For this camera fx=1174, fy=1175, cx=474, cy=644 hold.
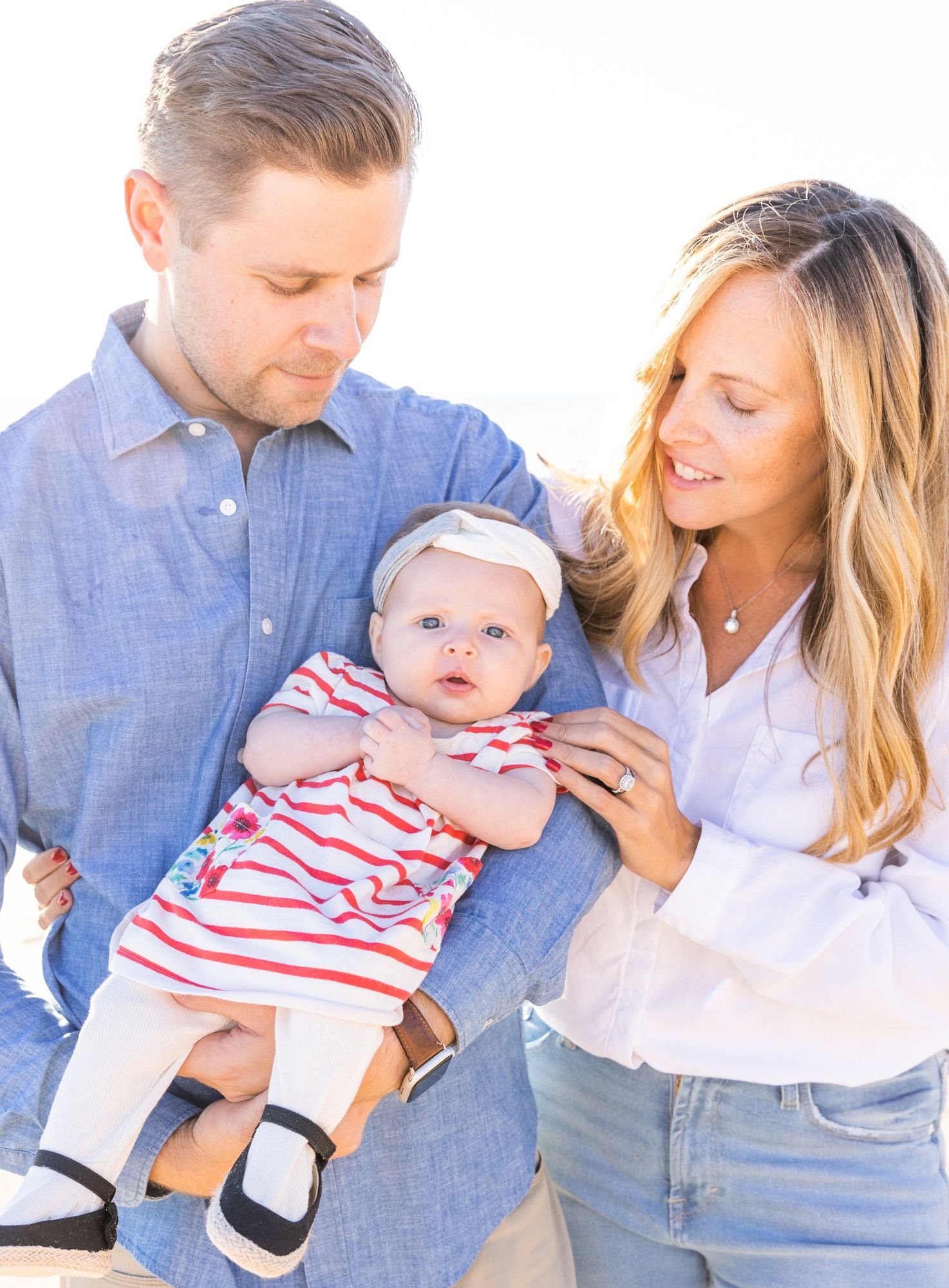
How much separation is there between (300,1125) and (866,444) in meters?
1.74

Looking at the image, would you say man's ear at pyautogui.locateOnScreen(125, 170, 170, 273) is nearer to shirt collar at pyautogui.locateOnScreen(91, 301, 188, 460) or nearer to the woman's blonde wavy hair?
shirt collar at pyautogui.locateOnScreen(91, 301, 188, 460)

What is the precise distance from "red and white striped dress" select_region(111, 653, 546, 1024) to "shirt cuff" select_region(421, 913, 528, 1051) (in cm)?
4

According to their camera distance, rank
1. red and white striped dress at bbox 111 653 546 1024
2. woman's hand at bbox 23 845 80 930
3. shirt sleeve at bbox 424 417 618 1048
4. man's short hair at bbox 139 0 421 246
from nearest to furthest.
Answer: red and white striped dress at bbox 111 653 546 1024 < shirt sleeve at bbox 424 417 618 1048 < man's short hair at bbox 139 0 421 246 < woman's hand at bbox 23 845 80 930

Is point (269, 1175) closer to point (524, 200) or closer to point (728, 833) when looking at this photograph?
point (728, 833)

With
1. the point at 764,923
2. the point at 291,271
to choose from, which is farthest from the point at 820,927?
the point at 291,271

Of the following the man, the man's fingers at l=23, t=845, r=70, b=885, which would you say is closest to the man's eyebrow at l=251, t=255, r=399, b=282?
the man

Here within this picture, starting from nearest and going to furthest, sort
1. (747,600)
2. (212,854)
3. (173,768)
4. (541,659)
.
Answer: (212,854), (173,768), (541,659), (747,600)

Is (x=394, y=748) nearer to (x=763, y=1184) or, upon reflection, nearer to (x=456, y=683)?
(x=456, y=683)

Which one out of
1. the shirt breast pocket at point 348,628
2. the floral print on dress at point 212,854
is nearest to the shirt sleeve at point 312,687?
the shirt breast pocket at point 348,628

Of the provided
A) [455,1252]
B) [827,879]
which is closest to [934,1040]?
[827,879]

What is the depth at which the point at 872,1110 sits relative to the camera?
8.43 ft

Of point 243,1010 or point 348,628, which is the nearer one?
point 243,1010

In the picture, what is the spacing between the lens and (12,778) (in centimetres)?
215

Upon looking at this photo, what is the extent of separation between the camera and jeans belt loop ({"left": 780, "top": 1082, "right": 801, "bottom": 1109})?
8.31ft
